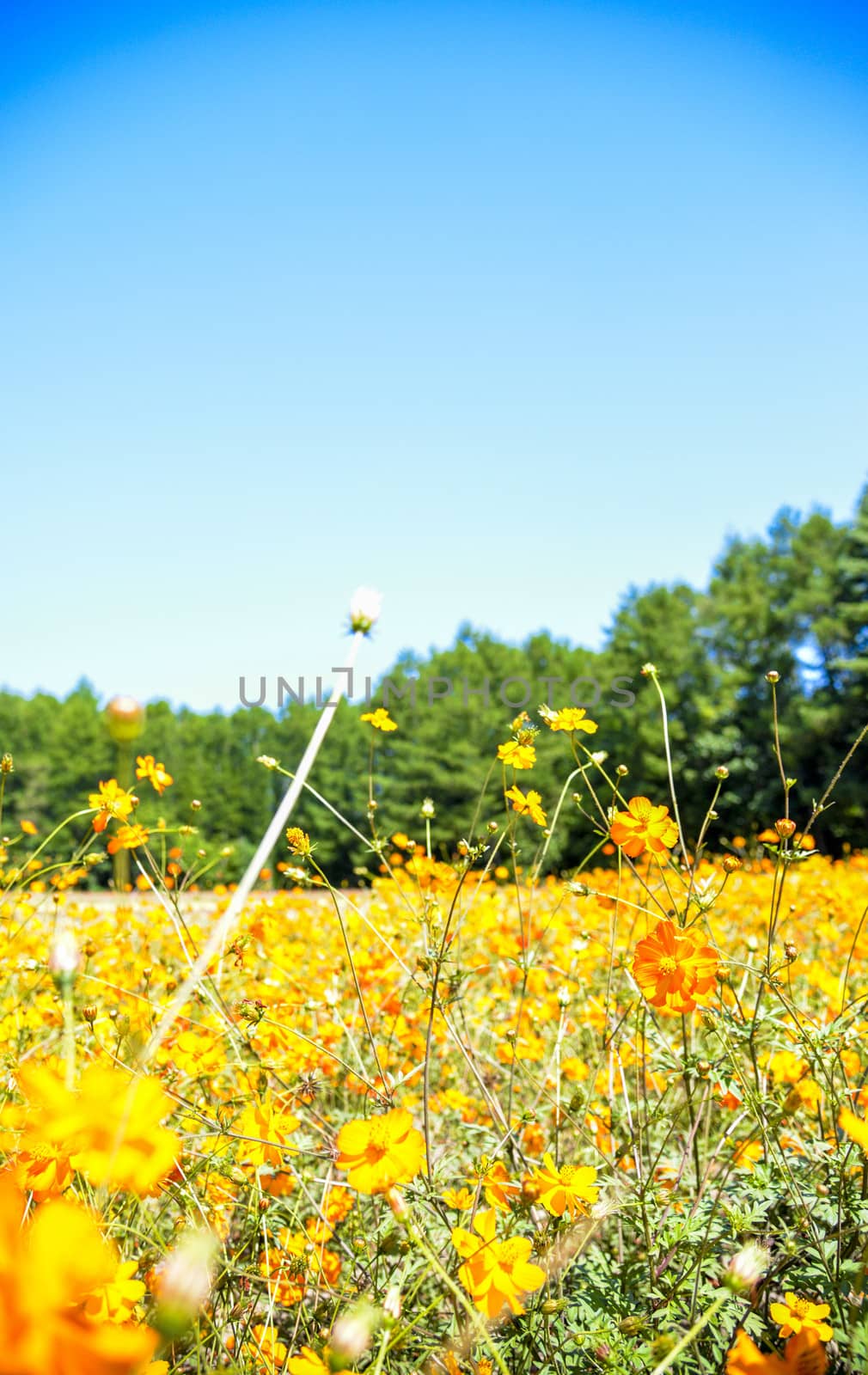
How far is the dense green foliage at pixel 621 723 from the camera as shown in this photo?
57.5 feet

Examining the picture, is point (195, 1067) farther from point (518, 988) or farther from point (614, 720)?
point (614, 720)

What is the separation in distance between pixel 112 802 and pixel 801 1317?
4.42 feet

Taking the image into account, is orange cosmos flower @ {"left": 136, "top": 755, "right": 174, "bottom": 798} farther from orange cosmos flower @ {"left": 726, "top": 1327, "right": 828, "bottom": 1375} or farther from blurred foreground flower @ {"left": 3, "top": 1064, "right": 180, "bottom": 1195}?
orange cosmos flower @ {"left": 726, "top": 1327, "right": 828, "bottom": 1375}

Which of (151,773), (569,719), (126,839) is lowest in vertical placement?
(126,839)

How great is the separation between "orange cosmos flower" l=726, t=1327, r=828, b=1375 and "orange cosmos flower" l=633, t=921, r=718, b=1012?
1.17ft

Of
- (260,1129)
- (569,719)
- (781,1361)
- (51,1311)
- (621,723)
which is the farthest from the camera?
(621,723)

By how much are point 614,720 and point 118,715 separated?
19.4m

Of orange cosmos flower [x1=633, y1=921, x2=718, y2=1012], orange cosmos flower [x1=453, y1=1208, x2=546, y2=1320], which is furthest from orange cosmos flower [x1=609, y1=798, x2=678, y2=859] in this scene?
orange cosmos flower [x1=453, y1=1208, x2=546, y2=1320]

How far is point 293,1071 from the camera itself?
168cm

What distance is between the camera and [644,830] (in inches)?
49.7

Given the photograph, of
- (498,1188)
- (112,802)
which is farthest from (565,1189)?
(112,802)

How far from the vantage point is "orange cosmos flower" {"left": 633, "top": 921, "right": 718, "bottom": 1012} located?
1.08 metres

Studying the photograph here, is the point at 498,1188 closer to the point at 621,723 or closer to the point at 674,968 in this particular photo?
the point at 674,968

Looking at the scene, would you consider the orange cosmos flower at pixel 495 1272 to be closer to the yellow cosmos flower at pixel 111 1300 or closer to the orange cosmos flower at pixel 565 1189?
the orange cosmos flower at pixel 565 1189
